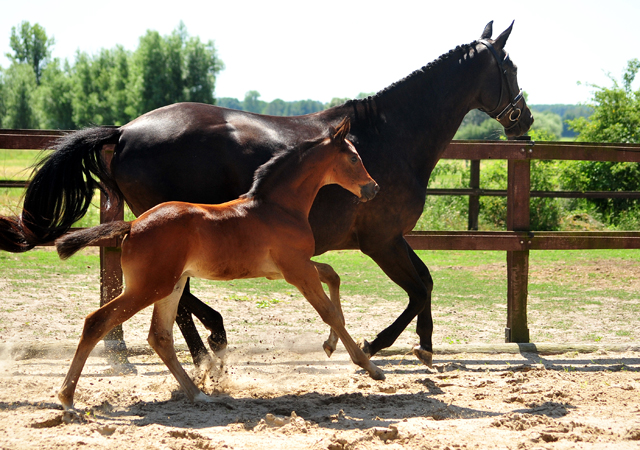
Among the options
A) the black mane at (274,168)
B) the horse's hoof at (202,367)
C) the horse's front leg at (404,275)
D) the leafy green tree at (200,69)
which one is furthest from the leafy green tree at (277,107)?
the black mane at (274,168)

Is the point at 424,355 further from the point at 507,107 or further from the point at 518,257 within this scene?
the point at 507,107

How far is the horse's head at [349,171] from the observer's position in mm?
3918

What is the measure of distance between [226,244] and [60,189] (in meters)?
1.32

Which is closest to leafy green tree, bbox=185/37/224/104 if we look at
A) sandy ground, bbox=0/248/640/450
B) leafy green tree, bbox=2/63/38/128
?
leafy green tree, bbox=2/63/38/128

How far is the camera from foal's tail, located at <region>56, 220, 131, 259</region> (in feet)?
10.7

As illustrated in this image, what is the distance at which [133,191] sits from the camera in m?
3.90

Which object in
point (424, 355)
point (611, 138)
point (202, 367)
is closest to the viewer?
point (202, 367)

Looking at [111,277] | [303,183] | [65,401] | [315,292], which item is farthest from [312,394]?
[111,277]

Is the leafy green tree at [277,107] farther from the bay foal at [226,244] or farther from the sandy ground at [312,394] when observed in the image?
the bay foal at [226,244]

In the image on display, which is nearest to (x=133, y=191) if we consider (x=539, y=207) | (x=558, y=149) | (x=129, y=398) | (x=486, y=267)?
(x=129, y=398)

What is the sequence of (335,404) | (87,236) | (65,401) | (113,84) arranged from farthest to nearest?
(113,84)
(335,404)
(87,236)
(65,401)

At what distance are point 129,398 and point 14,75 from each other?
62.9 m

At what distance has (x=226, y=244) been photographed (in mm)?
3428

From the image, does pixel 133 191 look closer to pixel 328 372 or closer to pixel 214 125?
pixel 214 125
